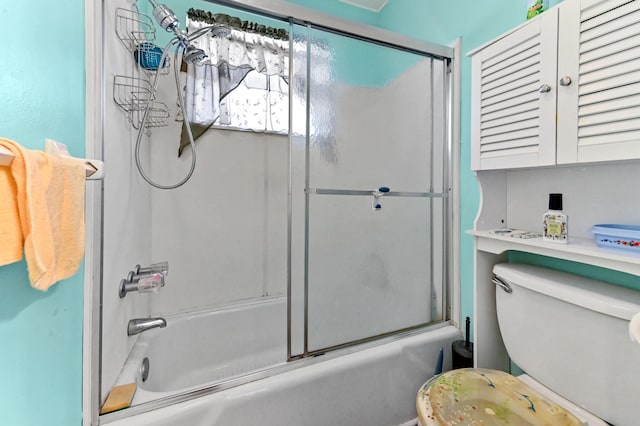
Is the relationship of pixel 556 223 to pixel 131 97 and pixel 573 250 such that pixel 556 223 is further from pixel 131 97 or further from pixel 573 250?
pixel 131 97

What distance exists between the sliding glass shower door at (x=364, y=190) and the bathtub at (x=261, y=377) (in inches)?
4.7

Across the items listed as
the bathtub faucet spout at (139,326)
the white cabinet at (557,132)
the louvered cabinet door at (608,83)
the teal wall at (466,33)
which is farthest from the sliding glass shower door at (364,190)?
the louvered cabinet door at (608,83)

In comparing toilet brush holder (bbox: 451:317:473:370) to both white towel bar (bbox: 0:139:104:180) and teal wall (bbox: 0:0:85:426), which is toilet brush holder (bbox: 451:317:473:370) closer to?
teal wall (bbox: 0:0:85:426)

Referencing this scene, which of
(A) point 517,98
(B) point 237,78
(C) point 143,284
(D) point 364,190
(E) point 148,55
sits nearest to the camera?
(A) point 517,98

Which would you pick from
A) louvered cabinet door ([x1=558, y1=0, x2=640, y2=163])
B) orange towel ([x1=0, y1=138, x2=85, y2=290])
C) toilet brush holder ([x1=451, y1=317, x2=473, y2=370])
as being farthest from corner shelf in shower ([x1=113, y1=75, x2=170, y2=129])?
toilet brush holder ([x1=451, y1=317, x2=473, y2=370])

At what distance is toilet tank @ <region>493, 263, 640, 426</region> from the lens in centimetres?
75

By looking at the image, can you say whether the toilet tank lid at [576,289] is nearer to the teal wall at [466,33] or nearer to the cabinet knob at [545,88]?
the teal wall at [466,33]

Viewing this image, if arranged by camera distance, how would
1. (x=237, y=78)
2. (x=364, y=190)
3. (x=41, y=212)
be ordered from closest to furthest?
1. (x=41, y=212)
2. (x=364, y=190)
3. (x=237, y=78)

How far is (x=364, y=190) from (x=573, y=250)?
2.66 feet

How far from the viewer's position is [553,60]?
2.82ft

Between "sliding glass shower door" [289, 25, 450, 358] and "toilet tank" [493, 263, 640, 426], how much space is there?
1.60 ft

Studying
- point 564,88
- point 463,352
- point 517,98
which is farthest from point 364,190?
point 463,352

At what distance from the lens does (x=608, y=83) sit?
2.44 feet

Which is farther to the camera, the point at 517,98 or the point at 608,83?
the point at 517,98
